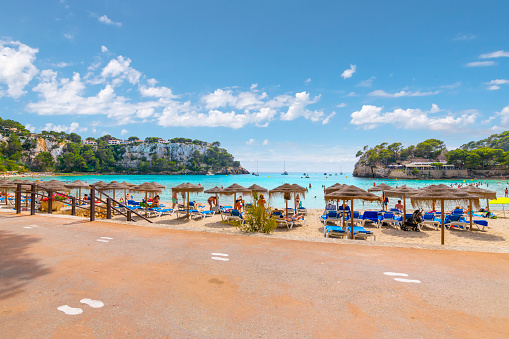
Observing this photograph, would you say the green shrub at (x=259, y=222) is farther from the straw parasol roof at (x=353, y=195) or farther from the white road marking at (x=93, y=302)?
the white road marking at (x=93, y=302)

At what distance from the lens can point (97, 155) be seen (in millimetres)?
136000

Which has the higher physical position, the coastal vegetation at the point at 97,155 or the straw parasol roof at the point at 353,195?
the coastal vegetation at the point at 97,155

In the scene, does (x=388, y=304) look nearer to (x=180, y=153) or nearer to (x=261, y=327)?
(x=261, y=327)

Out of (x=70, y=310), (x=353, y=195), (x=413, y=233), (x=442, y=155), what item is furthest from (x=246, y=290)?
(x=442, y=155)

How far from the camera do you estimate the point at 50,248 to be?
16.6 feet

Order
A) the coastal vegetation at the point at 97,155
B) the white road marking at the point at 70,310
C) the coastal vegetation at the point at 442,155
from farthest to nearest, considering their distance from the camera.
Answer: the coastal vegetation at the point at 97,155
the coastal vegetation at the point at 442,155
the white road marking at the point at 70,310

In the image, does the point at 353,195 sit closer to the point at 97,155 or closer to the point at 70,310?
the point at 70,310

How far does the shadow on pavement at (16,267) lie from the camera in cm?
330

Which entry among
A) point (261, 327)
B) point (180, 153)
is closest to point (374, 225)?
point (261, 327)

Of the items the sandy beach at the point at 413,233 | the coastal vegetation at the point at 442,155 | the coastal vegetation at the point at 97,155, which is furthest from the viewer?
the coastal vegetation at the point at 97,155

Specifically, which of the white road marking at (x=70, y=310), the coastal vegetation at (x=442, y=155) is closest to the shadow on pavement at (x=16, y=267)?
the white road marking at (x=70, y=310)

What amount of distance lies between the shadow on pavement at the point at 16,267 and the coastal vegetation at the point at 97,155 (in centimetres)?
9956

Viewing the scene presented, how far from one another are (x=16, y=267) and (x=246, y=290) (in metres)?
3.88

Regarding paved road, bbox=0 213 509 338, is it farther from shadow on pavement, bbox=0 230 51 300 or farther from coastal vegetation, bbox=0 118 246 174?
coastal vegetation, bbox=0 118 246 174
